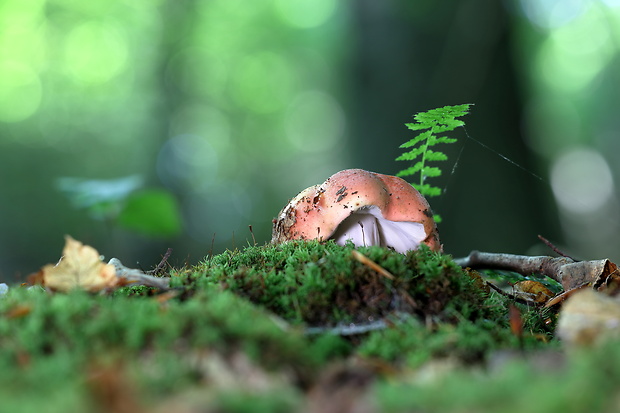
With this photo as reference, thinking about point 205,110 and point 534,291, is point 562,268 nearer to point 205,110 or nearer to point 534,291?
point 534,291

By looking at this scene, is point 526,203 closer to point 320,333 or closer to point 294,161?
point 320,333

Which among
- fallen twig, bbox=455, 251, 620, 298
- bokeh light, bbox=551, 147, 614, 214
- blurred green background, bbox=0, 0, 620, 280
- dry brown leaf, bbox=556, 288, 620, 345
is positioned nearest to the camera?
dry brown leaf, bbox=556, 288, 620, 345

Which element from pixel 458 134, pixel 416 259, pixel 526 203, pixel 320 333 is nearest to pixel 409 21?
pixel 458 134

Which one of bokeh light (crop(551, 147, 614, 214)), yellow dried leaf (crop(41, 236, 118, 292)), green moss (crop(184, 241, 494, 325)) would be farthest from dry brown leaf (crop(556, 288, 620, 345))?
bokeh light (crop(551, 147, 614, 214))

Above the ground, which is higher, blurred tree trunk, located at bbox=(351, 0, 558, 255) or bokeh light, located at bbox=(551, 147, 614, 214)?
blurred tree trunk, located at bbox=(351, 0, 558, 255)

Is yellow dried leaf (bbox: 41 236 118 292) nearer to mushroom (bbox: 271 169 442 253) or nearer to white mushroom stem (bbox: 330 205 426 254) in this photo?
mushroom (bbox: 271 169 442 253)

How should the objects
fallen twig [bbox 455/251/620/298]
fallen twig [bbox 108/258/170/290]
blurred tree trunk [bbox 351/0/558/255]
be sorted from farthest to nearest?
1. blurred tree trunk [bbox 351/0/558/255]
2. fallen twig [bbox 455/251/620/298]
3. fallen twig [bbox 108/258/170/290]

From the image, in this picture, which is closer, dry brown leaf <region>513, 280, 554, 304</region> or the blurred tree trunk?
dry brown leaf <region>513, 280, 554, 304</region>
